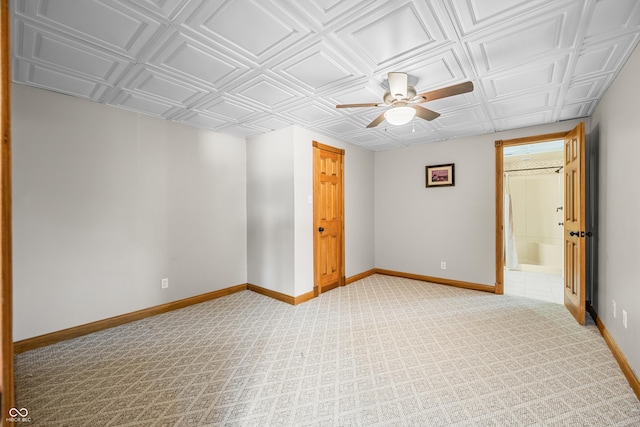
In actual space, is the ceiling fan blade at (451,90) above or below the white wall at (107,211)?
above

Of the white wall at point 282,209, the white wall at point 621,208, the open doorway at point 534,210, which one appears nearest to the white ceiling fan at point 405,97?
the white wall at point 621,208

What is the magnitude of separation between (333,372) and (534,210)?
21.8ft

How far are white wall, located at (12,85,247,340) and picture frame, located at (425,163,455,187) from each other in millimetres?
3237

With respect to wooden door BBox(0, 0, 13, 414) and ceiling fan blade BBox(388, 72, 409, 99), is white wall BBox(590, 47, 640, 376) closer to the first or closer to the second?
ceiling fan blade BBox(388, 72, 409, 99)

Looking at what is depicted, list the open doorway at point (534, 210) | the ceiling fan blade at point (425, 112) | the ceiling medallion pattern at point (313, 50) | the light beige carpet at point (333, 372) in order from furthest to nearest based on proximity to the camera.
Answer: the open doorway at point (534, 210) → the ceiling fan blade at point (425, 112) → the light beige carpet at point (333, 372) → the ceiling medallion pattern at point (313, 50)

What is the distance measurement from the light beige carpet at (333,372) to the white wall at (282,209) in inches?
27.0

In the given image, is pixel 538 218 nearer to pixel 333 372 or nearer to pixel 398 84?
pixel 398 84

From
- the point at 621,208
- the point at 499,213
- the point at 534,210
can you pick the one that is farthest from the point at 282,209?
the point at 534,210

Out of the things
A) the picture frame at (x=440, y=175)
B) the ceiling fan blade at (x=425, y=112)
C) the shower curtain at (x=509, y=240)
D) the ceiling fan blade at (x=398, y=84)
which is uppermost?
the ceiling fan blade at (x=398, y=84)

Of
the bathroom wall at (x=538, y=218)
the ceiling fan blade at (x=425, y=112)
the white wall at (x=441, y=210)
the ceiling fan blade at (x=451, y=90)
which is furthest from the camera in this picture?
the bathroom wall at (x=538, y=218)

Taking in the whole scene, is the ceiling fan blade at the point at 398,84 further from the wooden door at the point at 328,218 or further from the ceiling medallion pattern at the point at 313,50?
the wooden door at the point at 328,218

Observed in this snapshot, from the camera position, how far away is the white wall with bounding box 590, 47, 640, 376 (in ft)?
6.50

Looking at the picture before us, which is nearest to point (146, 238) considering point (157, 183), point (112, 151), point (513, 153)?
point (157, 183)

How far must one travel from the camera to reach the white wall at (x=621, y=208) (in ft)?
6.50
